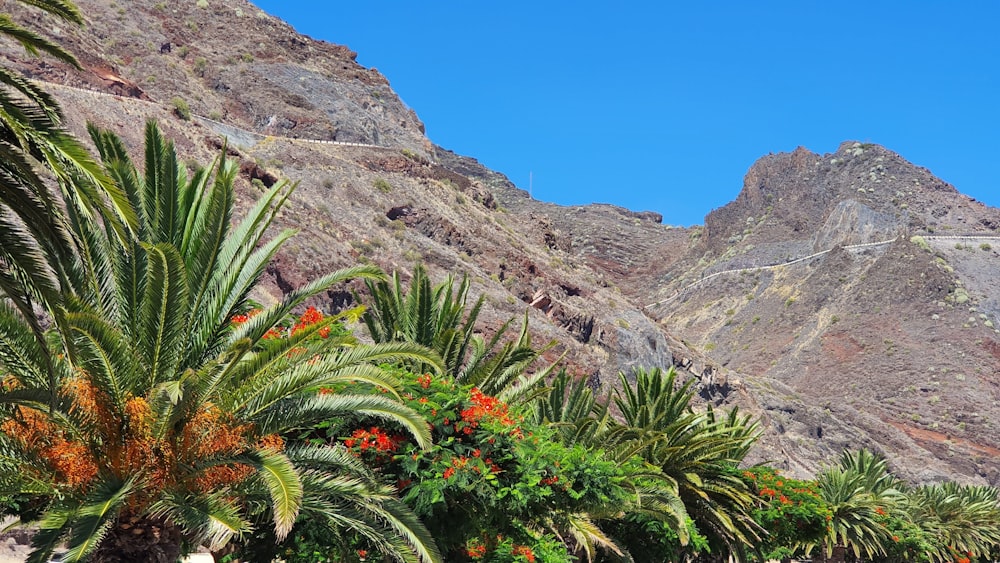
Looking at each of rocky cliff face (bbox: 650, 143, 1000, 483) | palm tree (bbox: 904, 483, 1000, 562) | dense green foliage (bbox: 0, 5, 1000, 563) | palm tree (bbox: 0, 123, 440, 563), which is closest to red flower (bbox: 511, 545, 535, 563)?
dense green foliage (bbox: 0, 5, 1000, 563)

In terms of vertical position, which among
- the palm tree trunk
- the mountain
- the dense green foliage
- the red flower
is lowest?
the palm tree trunk

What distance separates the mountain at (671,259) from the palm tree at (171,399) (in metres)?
19.4

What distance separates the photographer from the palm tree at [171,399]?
10.3 metres

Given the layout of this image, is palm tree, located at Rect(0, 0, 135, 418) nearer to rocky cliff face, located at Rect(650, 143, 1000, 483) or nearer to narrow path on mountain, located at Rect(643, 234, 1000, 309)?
rocky cliff face, located at Rect(650, 143, 1000, 483)

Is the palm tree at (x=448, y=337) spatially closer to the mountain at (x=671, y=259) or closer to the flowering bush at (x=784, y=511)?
the flowering bush at (x=784, y=511)

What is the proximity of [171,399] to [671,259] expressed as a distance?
5355 inches

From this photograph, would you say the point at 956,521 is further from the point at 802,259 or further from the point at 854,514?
the point at 802,259

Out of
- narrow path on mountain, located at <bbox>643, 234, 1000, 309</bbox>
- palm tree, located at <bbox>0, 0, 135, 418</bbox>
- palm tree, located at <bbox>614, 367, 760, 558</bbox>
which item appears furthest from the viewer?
narrow path on mountain, located at <bbox>643, 234, 1000, 309</bbox>

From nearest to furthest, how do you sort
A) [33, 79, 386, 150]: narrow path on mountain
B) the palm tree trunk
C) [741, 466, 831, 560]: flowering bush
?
the palm tree trunk < [741, 466, 831, 560]: flowering bush < [33, 79, 386, 150]: narrow path on mountain

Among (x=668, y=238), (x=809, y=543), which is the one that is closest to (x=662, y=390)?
(x=809, y=543)

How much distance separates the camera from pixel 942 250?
104 meters

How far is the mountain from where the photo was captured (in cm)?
5769

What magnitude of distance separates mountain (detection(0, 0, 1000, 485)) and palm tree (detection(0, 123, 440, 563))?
63.5 ft

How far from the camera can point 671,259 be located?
142875 millimetres
